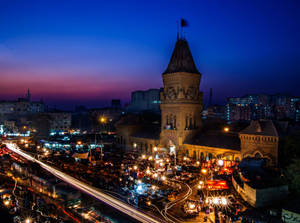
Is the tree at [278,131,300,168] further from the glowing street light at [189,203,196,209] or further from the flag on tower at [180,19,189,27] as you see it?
the flag on tower at [180,19,189,27]

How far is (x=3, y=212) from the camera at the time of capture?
23.3 metres

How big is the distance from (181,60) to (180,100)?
28.3 ft

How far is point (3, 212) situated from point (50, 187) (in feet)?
16.7

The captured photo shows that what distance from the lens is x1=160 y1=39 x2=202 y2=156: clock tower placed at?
147 ft

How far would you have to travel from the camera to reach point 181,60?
45906 mm

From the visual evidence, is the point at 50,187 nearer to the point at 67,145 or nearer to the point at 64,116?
the point at 67,145


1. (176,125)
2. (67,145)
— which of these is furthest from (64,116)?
(176,125)

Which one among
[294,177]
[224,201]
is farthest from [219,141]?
[224,201]

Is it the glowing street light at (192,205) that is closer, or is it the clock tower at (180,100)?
the glowing street light at (192,205)

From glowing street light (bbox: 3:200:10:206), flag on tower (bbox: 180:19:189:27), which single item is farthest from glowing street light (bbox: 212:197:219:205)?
flag on tower (bbox: 180:19:189:27)

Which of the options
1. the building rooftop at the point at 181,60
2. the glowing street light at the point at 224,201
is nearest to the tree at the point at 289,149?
the glowing street light at the point at 224,201

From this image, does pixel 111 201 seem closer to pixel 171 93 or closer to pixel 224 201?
pixel 224 201

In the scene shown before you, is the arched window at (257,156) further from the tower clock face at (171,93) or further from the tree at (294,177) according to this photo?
the tower clock face at (171,93)

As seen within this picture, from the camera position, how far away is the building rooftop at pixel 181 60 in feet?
150
